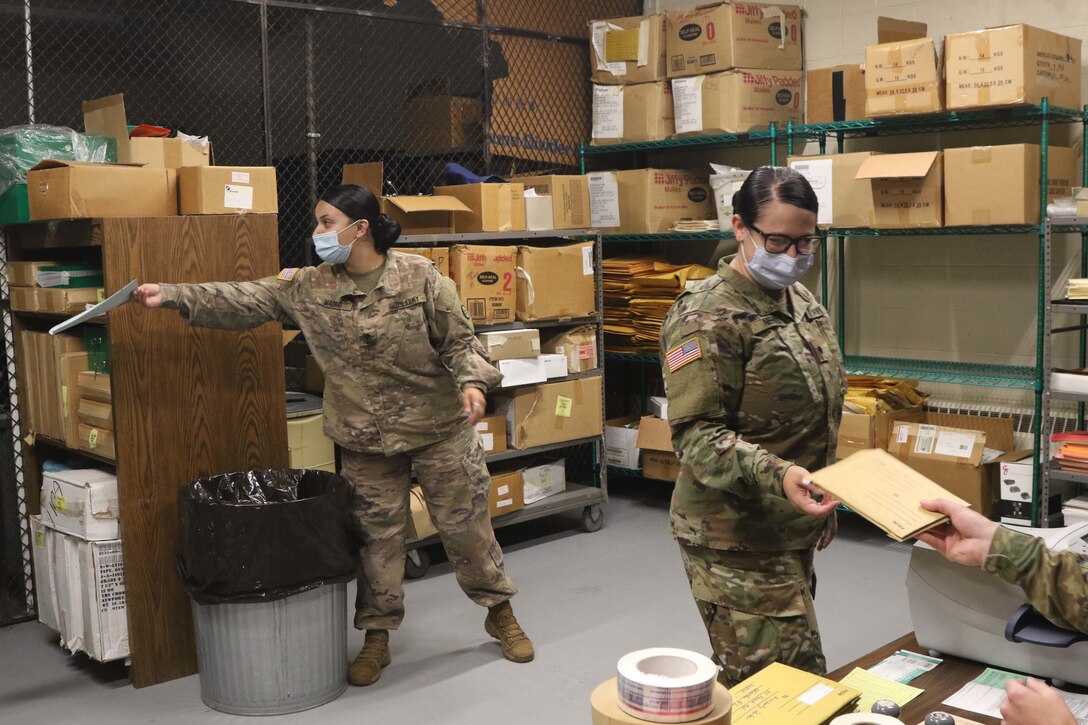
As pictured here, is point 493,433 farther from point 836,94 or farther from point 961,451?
point 836,94

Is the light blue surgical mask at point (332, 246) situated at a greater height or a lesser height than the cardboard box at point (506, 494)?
greater

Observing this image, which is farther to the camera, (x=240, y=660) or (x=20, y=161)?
(x=20, y=161)

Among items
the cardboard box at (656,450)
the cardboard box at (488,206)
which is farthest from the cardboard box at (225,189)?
the cardboard box at (656,450)

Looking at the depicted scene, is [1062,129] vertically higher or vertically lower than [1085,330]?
higher

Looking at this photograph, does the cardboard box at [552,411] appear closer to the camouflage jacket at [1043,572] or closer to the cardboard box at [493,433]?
the cardboard box at [493,433]

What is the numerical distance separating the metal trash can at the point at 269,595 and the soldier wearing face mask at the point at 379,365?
0.54ft

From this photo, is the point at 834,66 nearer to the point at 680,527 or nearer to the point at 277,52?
the point at 277,52

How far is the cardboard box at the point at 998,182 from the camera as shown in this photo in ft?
14.4

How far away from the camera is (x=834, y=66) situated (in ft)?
18.0

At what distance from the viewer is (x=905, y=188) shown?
468 centimetres

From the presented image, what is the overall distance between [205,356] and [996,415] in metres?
3.60

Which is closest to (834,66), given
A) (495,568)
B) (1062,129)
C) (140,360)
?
(1062,129)

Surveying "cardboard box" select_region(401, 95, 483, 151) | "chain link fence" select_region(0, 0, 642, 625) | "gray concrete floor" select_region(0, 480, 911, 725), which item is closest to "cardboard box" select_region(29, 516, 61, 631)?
"gray concrete floor" select_region(0, 480, 911, 725)

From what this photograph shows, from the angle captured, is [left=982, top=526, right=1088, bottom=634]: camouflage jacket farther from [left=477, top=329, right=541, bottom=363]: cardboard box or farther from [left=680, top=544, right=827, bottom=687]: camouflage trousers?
[left=477, top=329, right=541, bottom=363]: cardboard box
